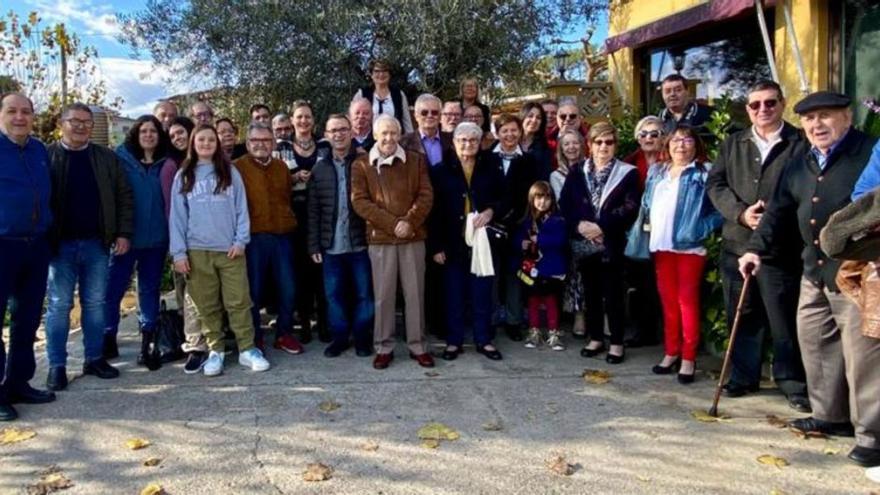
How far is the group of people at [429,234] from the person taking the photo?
435cm

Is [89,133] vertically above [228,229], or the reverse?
[89,133]

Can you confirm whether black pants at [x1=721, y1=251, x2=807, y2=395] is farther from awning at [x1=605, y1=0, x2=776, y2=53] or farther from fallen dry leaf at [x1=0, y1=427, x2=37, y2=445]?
awning at [x1=605, y1=0, x2=776, y2=53]

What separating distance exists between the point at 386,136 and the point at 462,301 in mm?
1488

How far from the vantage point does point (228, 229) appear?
518 centimetres

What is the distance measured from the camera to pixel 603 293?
18.3ft

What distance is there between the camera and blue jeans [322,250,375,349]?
18.3ft

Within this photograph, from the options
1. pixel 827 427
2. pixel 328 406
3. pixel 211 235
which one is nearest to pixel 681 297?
→ pixel 827 427

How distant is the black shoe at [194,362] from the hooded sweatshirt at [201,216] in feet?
2.60

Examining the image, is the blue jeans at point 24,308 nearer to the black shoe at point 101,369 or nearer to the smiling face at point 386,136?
the black shoe at point 101,369

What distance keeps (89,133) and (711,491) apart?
15.5ft

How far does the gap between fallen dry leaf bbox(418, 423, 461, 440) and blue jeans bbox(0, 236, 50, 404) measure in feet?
8.96

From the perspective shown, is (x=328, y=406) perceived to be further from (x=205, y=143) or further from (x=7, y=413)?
(x=205, y=143)

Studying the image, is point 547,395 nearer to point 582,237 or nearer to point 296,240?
point 582,237

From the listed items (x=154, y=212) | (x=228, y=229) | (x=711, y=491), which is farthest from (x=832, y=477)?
(x=154, y=212)
